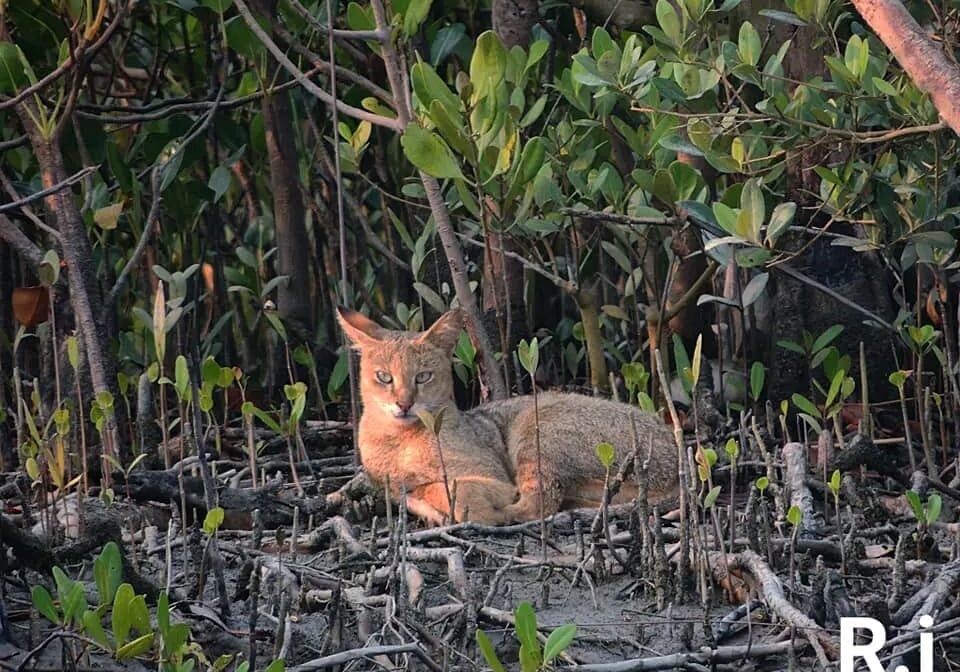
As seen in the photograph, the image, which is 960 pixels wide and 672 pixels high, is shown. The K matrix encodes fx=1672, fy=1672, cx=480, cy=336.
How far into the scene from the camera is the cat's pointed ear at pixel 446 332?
6.47 meters

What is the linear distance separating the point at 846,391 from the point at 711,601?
174cm

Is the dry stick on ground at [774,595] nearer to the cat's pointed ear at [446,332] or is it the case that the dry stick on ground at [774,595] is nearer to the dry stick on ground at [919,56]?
the dry stick on ground at [919,56]

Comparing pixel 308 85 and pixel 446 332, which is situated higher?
pixel 308 85

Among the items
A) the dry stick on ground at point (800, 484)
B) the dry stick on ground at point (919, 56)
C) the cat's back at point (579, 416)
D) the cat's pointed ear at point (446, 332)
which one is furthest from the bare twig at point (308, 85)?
the dry stick on ground at point (919, 56)

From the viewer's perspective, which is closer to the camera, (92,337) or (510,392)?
(92,337)

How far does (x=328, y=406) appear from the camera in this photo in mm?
7914

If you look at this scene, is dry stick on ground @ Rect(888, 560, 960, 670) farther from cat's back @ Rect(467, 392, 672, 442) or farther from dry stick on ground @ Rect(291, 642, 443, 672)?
cat's back @ Rect(467, 392, 672, 442)

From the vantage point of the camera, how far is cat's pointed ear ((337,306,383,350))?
6.57m

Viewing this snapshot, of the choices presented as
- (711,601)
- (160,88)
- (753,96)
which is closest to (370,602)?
(711,601)

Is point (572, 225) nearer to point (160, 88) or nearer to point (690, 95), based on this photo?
point (690, 95)

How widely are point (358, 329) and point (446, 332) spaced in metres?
0.36

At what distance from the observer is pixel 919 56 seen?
436 cm

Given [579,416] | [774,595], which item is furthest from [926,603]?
[579,416]

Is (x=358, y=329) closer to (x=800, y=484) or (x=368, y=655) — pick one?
(x=800, y=484)
